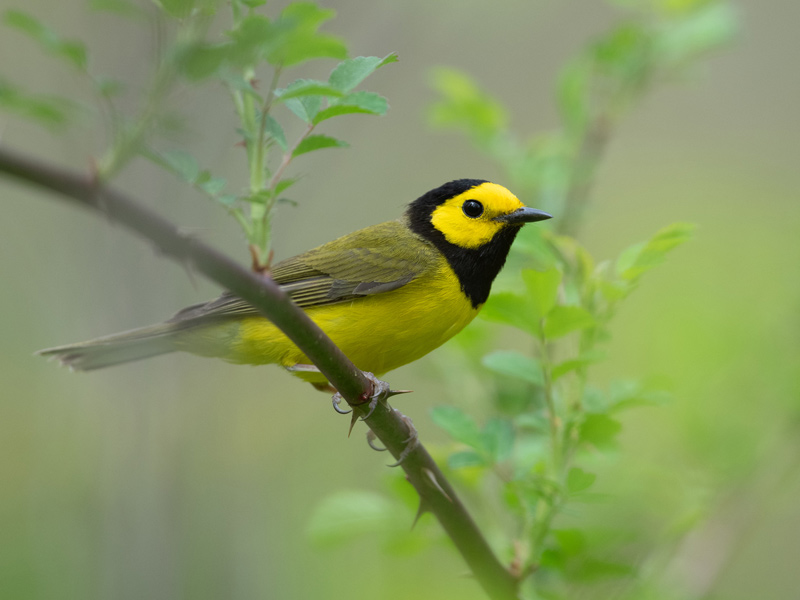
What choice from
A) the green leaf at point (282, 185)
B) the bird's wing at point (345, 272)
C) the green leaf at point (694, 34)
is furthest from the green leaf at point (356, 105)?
the green leaf at point (694, 34)

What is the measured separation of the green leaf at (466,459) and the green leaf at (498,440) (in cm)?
4

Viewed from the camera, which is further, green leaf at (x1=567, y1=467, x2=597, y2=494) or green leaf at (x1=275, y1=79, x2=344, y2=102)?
green leaf at (x1=567, y1=467, x2=597, y2=494)

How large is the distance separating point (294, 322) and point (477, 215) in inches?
93.5

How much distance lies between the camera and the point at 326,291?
138 inches

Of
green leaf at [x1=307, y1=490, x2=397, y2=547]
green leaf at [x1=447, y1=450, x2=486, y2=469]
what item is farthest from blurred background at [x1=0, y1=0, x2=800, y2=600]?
green leaf at [x1=447, y1=450, x2=486, y2=469]

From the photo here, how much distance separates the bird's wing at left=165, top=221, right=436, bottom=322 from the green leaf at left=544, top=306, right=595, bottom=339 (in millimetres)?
1175

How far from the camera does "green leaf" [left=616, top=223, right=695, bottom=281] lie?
2252 millimetres

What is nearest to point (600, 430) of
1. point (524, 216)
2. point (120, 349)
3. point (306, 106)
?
point (306, 106)

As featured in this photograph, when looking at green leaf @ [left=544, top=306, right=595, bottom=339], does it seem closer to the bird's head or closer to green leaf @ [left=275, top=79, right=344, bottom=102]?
green leaf @ [left=275, top=79, right=344, bottom=102]

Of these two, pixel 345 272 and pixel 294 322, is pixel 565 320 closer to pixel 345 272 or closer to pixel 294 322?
pixel 294 322

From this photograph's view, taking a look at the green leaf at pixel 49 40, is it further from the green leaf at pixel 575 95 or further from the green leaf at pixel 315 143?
the green leaf at pixel 575 95

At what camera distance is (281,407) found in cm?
624

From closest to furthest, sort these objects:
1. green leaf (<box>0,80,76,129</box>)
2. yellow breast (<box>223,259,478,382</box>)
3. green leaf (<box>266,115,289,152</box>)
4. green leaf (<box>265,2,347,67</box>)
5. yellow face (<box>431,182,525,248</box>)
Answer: green leaf (<box>0,80,76,129</box>) < green leaf (<box>265,2,347,67</box>) < green leaf (<box>266,115,289,152</box>) < yellow breast (<box>223,259,478,382</box>) < yellow face (<box>431,182,525,248</box>)

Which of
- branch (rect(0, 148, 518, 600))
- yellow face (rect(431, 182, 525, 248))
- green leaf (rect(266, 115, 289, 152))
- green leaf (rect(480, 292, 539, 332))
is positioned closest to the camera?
branch (rect(0, 148, 518, 600))
